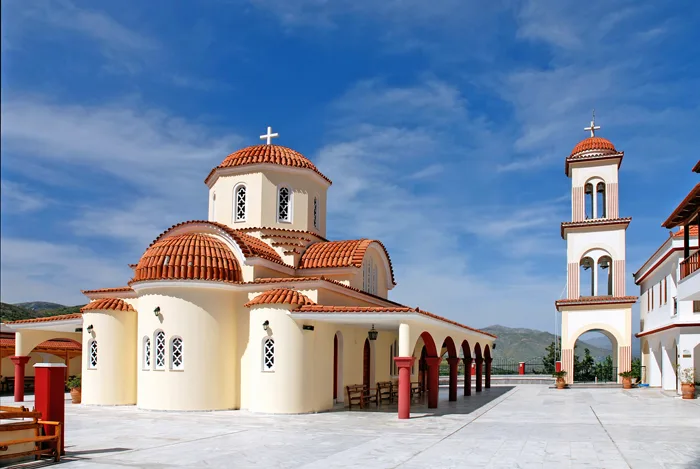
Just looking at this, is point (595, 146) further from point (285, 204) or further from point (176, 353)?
point (176, 353)

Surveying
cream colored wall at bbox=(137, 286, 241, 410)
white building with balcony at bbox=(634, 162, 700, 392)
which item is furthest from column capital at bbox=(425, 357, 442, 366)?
white building with balcony at bbox=(634, 162, 700, 392)

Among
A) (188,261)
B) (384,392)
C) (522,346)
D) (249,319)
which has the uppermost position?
(188,261)

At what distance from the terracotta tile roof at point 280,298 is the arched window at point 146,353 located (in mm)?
3328

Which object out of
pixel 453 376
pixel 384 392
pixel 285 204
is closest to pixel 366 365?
pixel 384 392

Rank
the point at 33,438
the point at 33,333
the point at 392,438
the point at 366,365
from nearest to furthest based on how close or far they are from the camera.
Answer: the point at 33,438, the point at 392,438, the point at 366,365, the point at 33,333

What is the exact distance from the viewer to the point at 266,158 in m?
25.2

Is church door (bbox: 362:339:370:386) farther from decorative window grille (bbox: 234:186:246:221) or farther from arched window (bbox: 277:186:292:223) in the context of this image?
decorative window grille (bbox: 234:186:246:221)

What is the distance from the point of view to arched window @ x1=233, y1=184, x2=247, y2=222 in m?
25.2

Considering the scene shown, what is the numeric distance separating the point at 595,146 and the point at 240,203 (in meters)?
20.4

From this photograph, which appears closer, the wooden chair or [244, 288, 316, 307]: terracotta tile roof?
[244, 288, 316, 307]: terracotta tile roof

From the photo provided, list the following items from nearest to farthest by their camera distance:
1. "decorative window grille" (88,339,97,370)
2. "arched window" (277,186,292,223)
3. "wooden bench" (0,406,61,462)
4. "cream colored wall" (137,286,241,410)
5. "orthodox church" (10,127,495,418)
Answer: "wooden bench" (0,406,61,462), "orthodox church" (10,127,495,418), "cream colored wall" (137,286,241,410), "decorative window grille" (88,339,97,370), "arched window" (277,186,292,223)

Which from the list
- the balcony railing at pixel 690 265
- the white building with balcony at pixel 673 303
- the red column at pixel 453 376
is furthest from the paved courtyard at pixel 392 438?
the white building with balcony at pixel 673 303

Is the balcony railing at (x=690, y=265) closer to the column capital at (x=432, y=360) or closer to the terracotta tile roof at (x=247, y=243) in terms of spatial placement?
the column capital at (x=432, y=360)

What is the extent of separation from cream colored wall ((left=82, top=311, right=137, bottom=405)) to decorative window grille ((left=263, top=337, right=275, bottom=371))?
17.6 feet
